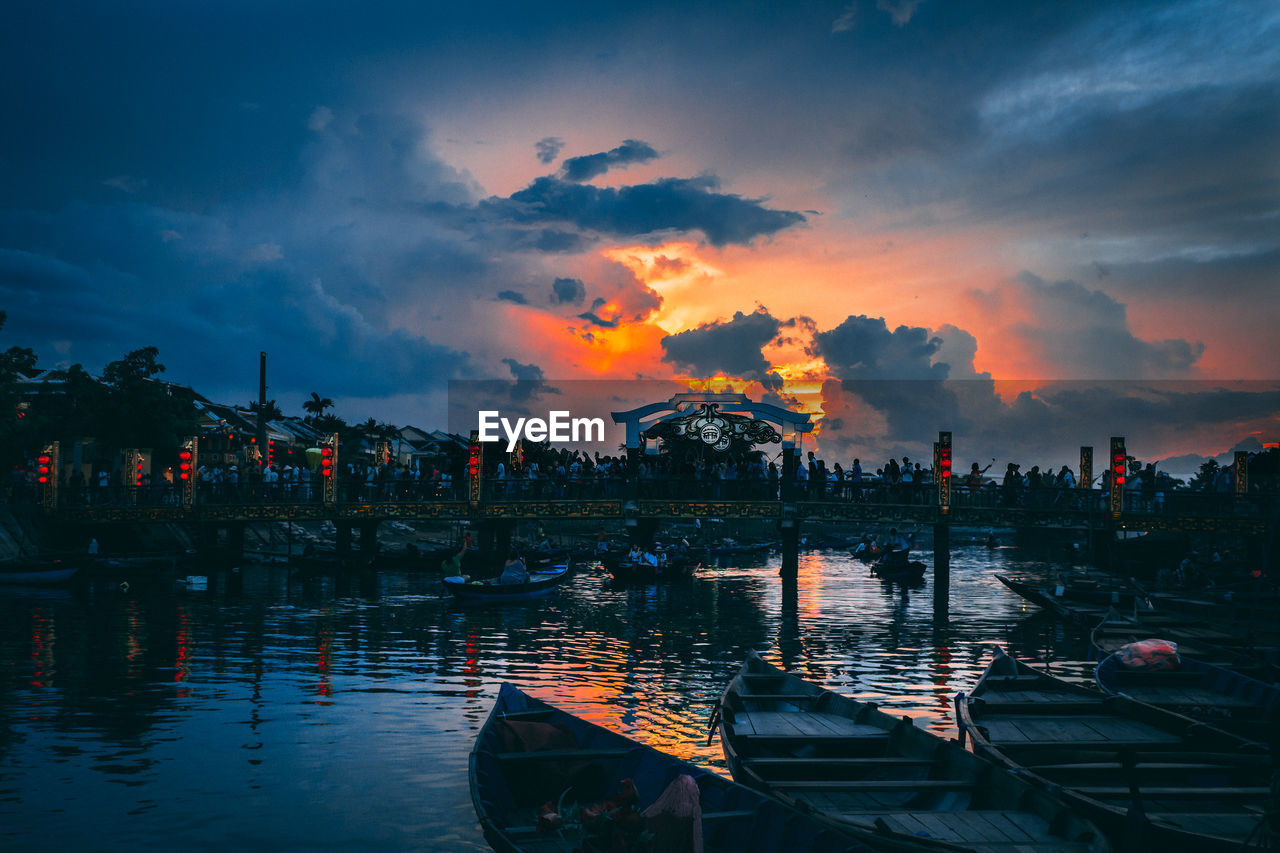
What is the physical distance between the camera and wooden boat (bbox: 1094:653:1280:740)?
1407cm

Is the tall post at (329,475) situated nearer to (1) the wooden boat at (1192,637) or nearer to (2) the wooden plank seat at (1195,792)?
(1) the wooden boat at (1192,637)

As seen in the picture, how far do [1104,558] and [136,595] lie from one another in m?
47.2

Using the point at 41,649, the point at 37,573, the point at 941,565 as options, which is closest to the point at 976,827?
the point at 41,649

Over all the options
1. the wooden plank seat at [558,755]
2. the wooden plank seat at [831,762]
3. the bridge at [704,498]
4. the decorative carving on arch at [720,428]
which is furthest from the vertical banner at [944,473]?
the wooden plank seat at [558,755]

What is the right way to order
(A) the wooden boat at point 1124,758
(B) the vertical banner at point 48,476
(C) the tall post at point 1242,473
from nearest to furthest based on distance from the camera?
(A) the wooden boat at point 1124,758
(C) the tall post at point 1242,473
(B) the vertical banner at point 48,476

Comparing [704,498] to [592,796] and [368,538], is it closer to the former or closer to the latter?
[368,538]

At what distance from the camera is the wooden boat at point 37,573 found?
1500 inches

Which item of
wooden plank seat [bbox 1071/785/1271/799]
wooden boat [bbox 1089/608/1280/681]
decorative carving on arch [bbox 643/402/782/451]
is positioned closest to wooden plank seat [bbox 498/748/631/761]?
wooden plank seat [bbox 1071/785/1271/799]

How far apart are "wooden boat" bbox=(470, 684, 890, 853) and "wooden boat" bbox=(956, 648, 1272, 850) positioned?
2.78 metres

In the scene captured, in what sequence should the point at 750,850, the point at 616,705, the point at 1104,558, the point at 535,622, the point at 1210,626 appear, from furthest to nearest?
the point at 1104,558 < the point at 535,622 < the point at 1210,626 < the point at 616,705 < the point at 750,850

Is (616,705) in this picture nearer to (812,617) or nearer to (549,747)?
(549,747)

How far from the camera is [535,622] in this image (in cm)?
3294

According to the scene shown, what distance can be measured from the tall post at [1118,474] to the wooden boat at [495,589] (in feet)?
71.2

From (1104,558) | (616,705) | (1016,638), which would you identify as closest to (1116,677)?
(616,705)
